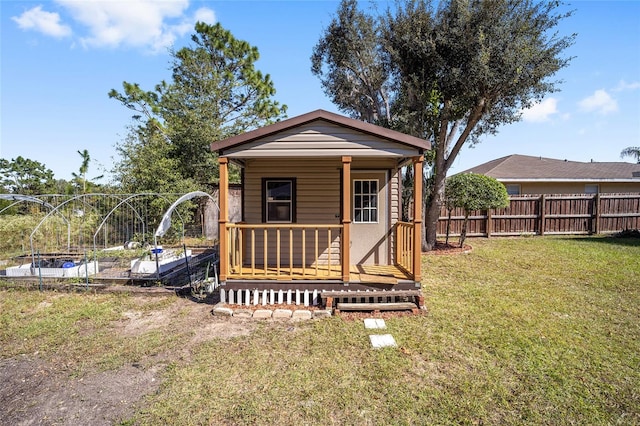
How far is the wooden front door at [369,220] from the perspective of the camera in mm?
7094

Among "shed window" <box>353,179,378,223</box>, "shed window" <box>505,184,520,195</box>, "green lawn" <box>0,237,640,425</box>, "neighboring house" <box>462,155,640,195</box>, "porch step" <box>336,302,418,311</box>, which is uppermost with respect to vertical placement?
"neighboring house" <box>462,155,640,195</box>

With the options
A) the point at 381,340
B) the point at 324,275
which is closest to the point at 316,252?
the point at 324,275

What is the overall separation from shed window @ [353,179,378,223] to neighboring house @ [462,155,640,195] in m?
11.7

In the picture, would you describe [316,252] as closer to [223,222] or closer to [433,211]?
[223,222]

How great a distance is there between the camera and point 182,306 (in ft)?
19.5

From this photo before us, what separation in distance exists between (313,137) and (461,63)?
20.2ft

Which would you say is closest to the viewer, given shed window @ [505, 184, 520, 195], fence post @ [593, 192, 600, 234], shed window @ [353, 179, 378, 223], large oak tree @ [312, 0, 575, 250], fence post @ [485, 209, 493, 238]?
shed window @ [353, 179, 378, 223]

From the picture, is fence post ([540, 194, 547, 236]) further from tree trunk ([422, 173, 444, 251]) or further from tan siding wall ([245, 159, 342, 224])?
tan siding wall ([245, 159, 342, 224])

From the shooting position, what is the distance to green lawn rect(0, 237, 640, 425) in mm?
2938

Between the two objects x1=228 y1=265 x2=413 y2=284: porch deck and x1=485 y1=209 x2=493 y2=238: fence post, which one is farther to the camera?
x1=485 y1=209 x2=493 y2=238: fence post

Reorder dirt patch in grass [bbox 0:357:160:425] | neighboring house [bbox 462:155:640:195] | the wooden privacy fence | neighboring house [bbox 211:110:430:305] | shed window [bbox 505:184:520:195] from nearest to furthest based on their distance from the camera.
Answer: dirt patch in grass [bbox 0:357:160:425]
neighboring house [bbox 211:110:430:305]
the wooden privacy fence
neighboring house [bbox 462:155:640:195]
shed window [bbox 505:184:520:195]

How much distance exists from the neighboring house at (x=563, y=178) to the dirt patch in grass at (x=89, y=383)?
15.9m

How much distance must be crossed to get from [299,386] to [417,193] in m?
3.53

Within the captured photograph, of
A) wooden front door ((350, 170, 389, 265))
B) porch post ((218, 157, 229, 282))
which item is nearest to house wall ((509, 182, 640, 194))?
wooden front door ((350, 170, 389, 265))
